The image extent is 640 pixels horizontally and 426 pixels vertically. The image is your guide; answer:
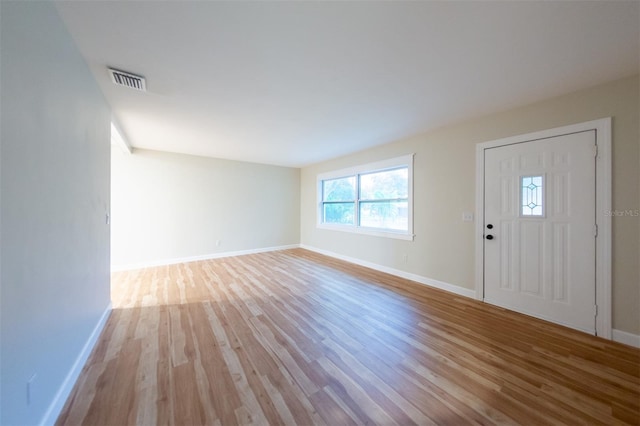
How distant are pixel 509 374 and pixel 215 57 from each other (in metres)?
3.38

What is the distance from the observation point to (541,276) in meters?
2.42

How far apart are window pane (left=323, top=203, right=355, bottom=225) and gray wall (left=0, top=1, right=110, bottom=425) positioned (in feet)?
14.0

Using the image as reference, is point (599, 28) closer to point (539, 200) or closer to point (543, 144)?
point (543, 144)

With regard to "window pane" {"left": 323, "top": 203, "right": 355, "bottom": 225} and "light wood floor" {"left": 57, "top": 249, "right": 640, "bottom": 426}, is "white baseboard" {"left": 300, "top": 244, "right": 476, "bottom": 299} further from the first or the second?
"window pane" {"left": 323, "top": 203, "right": 355, "bottom": 225}

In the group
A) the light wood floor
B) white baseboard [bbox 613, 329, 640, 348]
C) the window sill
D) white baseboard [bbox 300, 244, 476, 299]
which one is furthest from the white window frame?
white baseboard [bbox 613, 329, 640, 348]

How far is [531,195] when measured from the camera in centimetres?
250

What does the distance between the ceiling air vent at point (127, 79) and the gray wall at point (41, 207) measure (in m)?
0.19

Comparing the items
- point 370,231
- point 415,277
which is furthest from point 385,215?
point 415,277

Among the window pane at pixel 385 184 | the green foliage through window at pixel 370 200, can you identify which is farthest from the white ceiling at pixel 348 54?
the green foliage through window at pixel 370 200

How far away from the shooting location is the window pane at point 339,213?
5.12m

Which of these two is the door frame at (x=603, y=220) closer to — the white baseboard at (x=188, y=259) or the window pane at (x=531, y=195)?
the window pane at (x=531, y=195)

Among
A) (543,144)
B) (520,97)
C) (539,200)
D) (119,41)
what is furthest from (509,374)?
(119,41)

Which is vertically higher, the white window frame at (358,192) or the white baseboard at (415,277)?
the white window frame at (358,192)

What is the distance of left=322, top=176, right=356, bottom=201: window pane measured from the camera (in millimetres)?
5043
